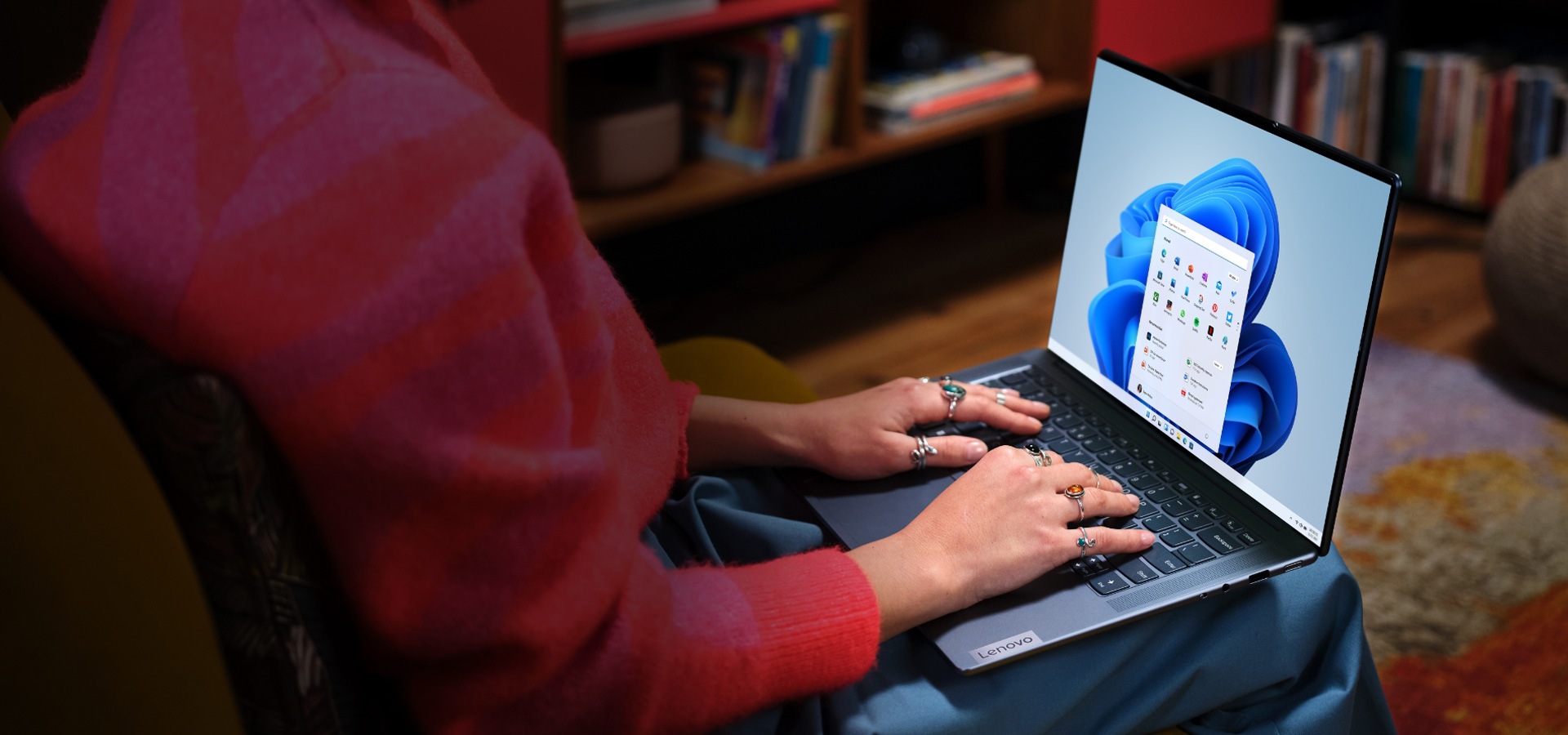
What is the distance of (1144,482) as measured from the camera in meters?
0.89

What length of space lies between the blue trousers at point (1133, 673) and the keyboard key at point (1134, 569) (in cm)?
2

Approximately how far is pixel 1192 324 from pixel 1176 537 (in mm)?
154

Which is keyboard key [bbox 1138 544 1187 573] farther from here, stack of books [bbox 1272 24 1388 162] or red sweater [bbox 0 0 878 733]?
stack of books [bbox 1272 24 1388 162]

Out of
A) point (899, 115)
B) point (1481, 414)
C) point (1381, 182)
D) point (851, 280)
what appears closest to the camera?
point (1381, 182)

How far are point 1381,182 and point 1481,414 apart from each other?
1.63 m

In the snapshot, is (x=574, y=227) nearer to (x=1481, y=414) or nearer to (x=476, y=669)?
(x=476, y=669)

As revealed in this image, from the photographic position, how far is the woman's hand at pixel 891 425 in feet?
3.02

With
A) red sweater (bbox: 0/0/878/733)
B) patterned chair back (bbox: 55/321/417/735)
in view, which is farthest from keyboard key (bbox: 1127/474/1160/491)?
patterned chair back (bbox: 55/321/417/735)

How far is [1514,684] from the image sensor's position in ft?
4.86

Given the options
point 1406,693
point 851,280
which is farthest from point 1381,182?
point 851,280

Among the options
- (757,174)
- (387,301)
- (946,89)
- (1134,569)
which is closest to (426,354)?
(387,301)

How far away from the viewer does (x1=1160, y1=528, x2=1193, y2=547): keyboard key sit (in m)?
0.83

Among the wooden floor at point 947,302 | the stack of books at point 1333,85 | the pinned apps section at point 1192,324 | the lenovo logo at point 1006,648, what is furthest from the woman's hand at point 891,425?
the stack of books at point 1333,85

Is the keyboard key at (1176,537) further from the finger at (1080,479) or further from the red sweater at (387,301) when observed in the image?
the red sweater at (387,301)
